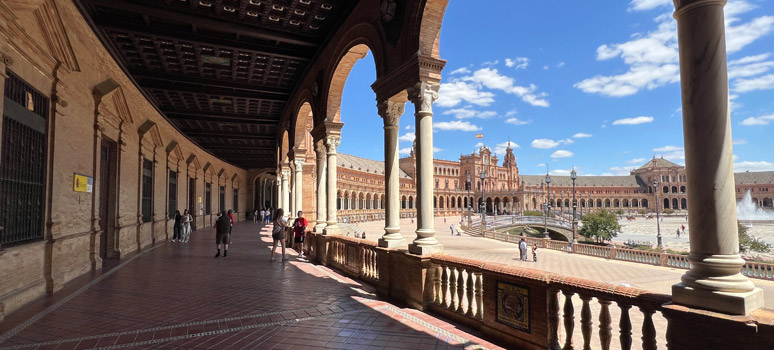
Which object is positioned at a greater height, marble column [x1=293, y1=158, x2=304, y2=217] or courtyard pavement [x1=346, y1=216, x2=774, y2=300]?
marble column [x1=293, y1=158, x2=304, y2=217]

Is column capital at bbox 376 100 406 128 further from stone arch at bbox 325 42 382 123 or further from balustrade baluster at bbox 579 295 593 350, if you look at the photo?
balustrade baluster at bbox 579 295 593 350

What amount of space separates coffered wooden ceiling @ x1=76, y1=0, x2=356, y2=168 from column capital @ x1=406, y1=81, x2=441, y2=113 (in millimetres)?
3468

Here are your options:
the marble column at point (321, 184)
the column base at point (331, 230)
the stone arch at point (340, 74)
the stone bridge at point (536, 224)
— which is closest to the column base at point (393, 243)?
the column base at point (331, 230)

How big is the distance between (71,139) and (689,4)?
9780 mm

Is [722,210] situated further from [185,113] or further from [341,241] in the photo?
[185,113]

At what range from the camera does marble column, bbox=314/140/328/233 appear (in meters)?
11.0

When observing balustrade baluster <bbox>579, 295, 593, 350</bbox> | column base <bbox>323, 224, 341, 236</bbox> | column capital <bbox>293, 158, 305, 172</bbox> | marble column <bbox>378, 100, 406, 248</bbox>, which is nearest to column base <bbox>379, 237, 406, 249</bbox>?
marble column <bbox>378, 100, 406, 248</bbox>

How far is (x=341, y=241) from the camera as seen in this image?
9.29 meters

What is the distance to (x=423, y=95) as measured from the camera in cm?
600

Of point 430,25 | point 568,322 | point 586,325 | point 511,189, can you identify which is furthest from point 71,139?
point 511,189

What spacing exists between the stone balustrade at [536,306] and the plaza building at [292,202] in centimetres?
2

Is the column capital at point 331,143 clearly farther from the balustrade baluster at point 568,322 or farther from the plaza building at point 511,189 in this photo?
the plaza building at point 511,189

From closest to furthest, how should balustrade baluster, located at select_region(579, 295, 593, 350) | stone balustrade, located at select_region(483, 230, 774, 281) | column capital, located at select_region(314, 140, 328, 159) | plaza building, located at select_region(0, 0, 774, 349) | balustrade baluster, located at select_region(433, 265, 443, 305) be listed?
1. plaza building, located at select_region(0, 0, 774, 349)
2. balustrade baluster, located at select_region(579, 295, 593, 350)
3. balustrade baluster, located at select_region(433, 265, 443, 305)
4. column capital, located at select_region(314, 140, 328, 159)
5. stone balustrade, located at select_region(483, 230, 774, 281)

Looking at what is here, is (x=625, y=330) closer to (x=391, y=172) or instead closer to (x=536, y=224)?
(x=391, y=172)
